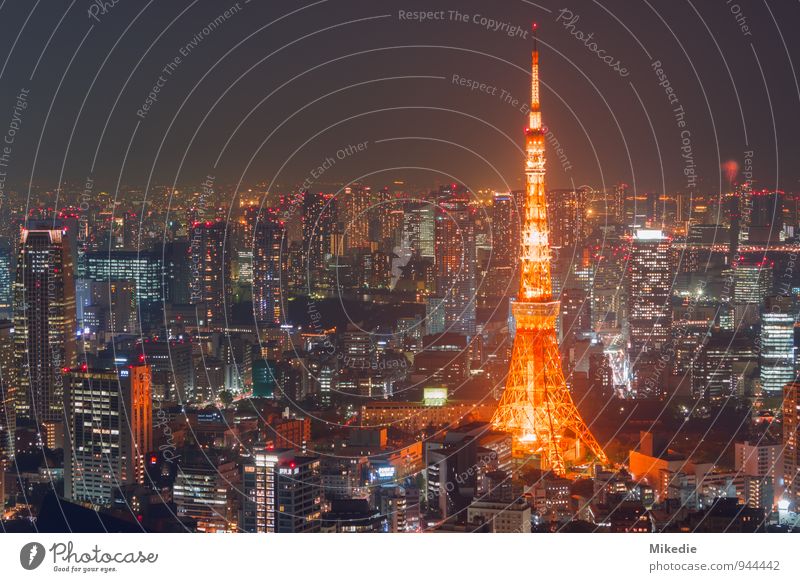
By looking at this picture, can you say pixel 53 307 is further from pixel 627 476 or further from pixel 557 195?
pixel 627 476


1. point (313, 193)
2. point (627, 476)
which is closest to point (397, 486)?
point (627, 476)

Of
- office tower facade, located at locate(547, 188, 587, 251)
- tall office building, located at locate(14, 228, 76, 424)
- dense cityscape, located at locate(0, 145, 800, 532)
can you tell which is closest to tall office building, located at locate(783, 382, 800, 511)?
dense cityscape, located at locate(0, 145, 800, 532)

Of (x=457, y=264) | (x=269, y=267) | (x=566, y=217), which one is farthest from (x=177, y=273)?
(x=566, y=217)

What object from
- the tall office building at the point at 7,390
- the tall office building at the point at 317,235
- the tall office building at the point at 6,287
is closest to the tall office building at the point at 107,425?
the tall office building at the point at 7,390

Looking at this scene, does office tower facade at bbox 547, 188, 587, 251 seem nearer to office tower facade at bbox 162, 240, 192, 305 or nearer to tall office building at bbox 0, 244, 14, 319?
office tower facade at bbox 162, 240, 192, 305

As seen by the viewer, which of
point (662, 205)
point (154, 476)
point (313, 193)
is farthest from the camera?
point (662, 205)
